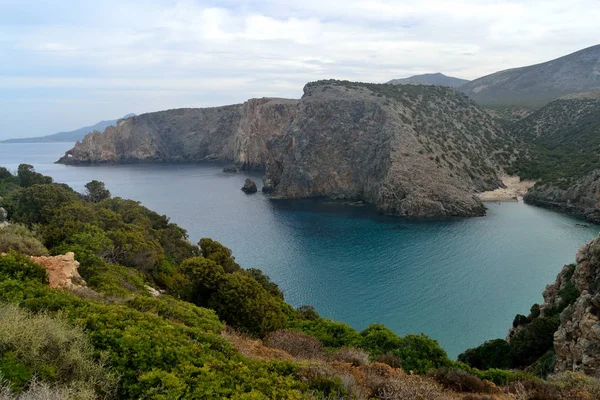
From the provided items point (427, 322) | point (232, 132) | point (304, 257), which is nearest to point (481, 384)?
point (427, 322)

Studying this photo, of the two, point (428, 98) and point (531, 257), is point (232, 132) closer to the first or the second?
point (428, 98)

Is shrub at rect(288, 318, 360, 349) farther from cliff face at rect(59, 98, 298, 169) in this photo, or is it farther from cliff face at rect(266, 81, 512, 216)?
cliff face at rect(59, 98, 298, 169)

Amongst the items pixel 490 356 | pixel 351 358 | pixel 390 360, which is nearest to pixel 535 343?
pixel 490 356

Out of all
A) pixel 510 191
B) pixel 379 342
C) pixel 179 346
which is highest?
pixel 179 346

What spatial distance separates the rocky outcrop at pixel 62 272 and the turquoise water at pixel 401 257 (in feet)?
66.0

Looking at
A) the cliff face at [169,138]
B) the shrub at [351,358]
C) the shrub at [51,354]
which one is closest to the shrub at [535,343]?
the shrub at [351,358]

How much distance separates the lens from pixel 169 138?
156250 mm

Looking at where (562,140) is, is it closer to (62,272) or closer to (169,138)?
(62,272)

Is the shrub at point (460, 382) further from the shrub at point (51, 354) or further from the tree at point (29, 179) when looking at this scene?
the tree at point (29, 179)

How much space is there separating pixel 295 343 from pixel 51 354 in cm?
982

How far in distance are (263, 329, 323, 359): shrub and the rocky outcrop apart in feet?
25.6

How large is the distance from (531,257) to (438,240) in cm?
1029

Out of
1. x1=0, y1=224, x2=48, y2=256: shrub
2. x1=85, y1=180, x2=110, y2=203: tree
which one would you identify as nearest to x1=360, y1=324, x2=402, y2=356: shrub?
x1=0, y1=224, x2=48, y2=256: shrub

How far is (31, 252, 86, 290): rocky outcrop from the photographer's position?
13.7 metres
